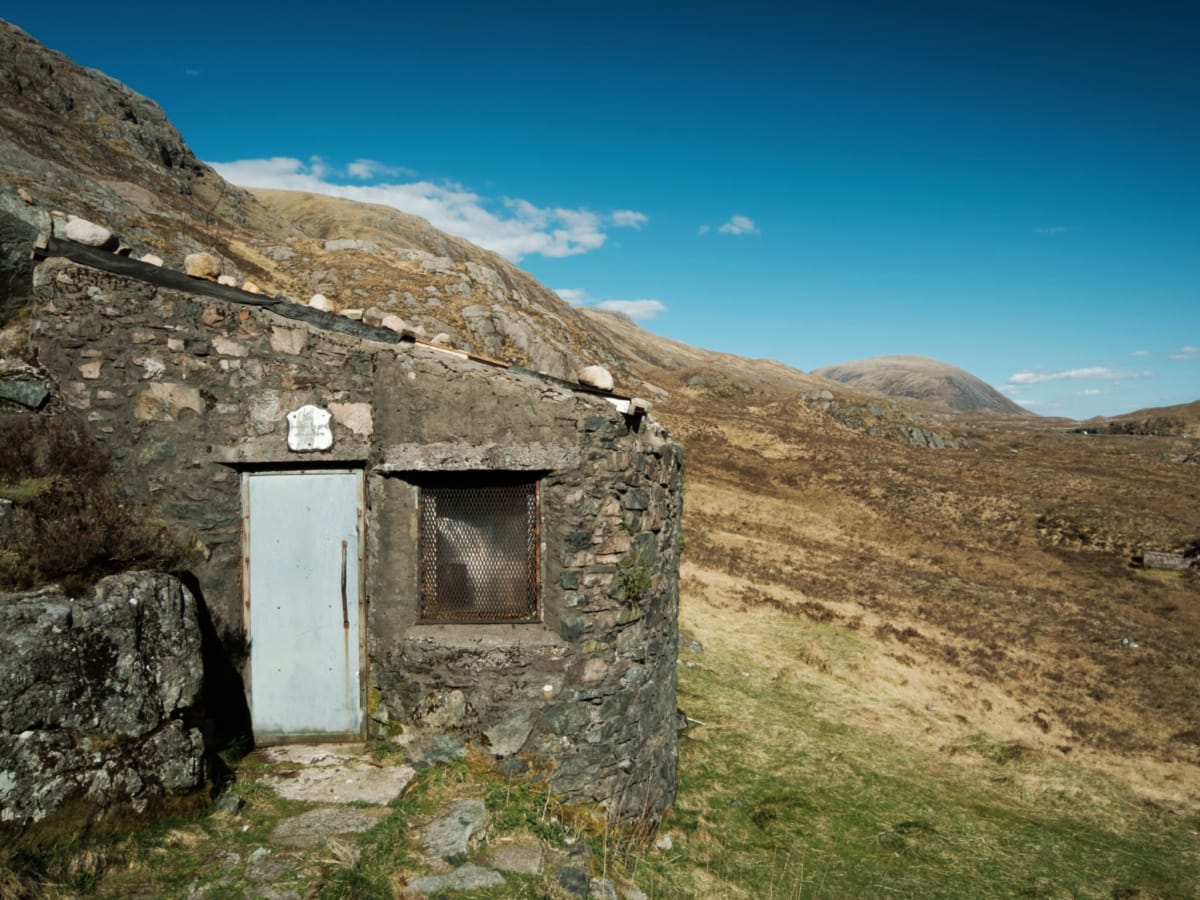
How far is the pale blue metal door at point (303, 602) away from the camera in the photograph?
19.9 feet

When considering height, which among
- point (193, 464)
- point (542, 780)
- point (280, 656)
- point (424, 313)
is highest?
point (424, 313)

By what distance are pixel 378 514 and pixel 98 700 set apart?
2361 mm

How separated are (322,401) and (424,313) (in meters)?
27.0

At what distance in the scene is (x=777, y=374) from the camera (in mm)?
139000

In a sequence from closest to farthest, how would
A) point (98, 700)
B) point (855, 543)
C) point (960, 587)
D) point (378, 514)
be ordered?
point (98, 700)
point (378, 514)
point (960, 587)
point (855, 543)

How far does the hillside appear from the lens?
1115 centimetres

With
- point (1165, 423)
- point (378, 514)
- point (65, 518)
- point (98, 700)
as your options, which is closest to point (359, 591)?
point (378, 514)

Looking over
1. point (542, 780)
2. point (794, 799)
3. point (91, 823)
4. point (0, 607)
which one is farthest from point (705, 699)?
point (0, 607)

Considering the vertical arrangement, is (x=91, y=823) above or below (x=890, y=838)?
above

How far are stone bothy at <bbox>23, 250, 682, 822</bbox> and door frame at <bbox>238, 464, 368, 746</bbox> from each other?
0.02 m

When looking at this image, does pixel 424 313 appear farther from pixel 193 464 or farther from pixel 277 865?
pixel 277 865

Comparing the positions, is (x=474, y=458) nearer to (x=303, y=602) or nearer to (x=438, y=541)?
(x=438, y=541)

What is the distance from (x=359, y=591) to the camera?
20.1ft

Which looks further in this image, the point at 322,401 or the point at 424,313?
the point at 424,313
